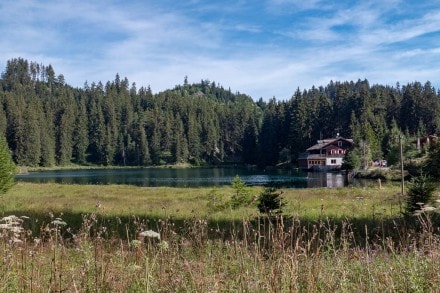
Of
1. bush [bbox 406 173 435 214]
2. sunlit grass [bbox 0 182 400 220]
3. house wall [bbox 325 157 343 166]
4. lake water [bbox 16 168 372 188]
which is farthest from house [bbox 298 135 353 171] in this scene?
bush [bbox 406 173 435 214]

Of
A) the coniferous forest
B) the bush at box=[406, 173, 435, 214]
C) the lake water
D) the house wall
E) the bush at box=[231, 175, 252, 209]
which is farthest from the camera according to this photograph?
the coniferous forest

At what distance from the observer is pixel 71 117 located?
164125 mm

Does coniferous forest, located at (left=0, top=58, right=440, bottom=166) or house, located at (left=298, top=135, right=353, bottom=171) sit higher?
coniferous forest, located at (left=0, top=58, right=440, bottom=166)

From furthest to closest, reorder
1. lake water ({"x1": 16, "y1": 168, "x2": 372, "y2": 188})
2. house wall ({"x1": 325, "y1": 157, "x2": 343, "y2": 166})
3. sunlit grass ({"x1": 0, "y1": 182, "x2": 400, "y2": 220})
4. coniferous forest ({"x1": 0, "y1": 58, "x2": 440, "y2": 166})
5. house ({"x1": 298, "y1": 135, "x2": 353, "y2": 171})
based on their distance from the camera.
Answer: coniferous forest ({"x1": 0, "y1": 58, "x2": 440, "y2": 166}) < house wall ({"x1": 325, "y1": 157, "x2": 343, "y2": 166}) < house ({"x1": 298, "y1": 135, "x2": 353, "y2": 171}) < lake water ({"x1": 16, "y1": 168, "x2": 372, "y2": 188}) < sunlit grass ({"x1": 0, "y1": 182, "x2": 400, "y2": 220})

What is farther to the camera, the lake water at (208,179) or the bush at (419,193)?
the lake water at (208,179)

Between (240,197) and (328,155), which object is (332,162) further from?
(240,197)

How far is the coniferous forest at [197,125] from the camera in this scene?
107812mm

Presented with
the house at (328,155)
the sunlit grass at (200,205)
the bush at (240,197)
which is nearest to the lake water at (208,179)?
the house at (328,155)

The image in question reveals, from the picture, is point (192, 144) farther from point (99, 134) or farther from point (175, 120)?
point (99, 134)

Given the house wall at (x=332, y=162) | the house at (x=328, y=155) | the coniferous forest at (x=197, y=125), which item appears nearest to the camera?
the house at (x=328, y=155)

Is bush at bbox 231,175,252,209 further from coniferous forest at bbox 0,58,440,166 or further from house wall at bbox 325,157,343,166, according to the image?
house wall at bbox 325,157,343,166

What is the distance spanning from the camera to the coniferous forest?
108 meters

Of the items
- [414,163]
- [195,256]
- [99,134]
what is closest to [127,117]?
[99,134]

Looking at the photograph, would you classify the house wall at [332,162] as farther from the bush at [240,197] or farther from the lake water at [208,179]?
the bush at [240,197]
